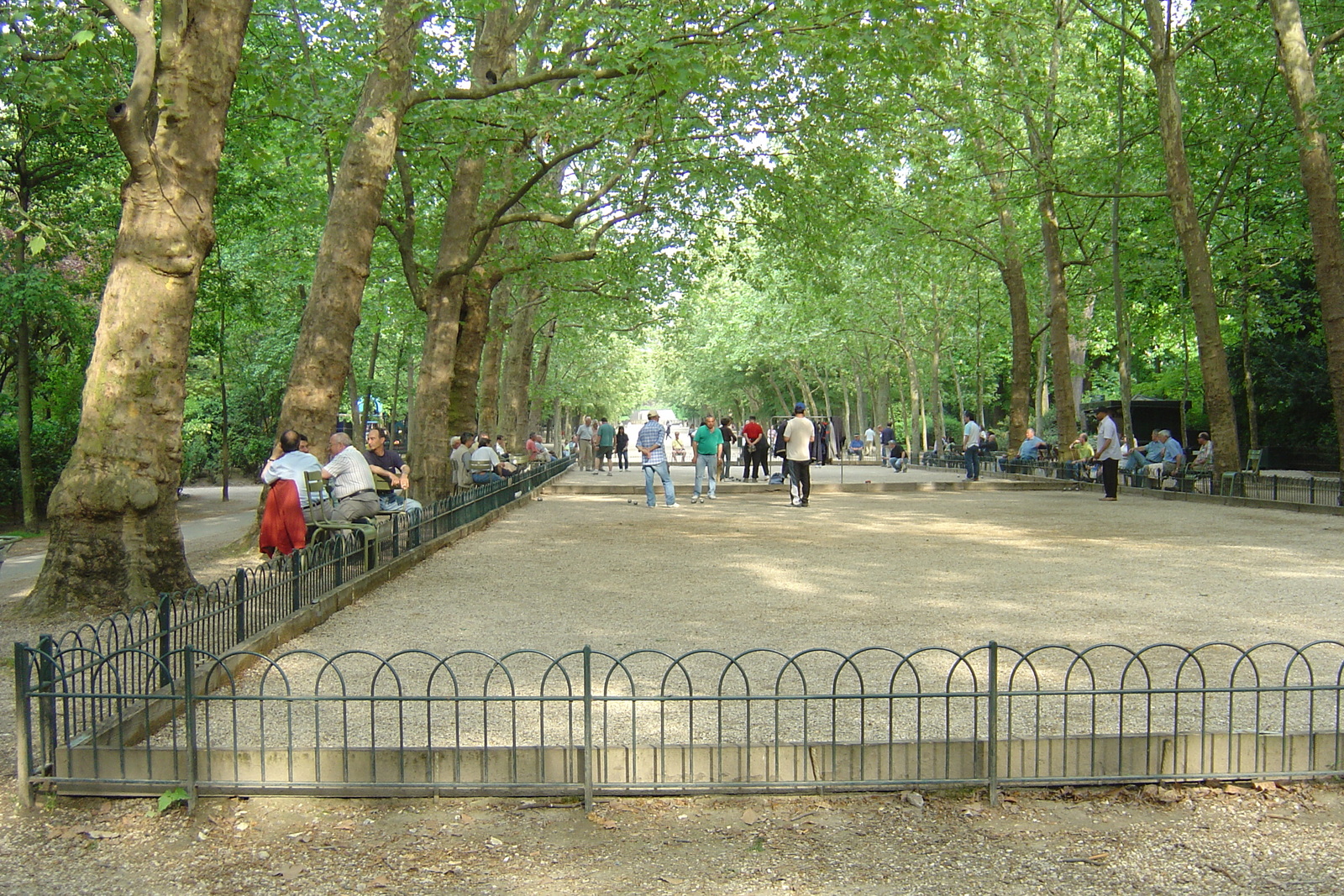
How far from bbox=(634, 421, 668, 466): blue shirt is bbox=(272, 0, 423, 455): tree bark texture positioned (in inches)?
314

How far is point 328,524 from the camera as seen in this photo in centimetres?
1055

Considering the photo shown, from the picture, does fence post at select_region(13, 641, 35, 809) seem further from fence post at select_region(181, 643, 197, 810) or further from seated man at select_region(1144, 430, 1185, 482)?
seated man at select_region(1144, 430, 1185, 482)

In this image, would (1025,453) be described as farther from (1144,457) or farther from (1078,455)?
(1144,457)

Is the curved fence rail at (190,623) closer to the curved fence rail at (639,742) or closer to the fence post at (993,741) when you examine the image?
the curved fence rail at (639,742)

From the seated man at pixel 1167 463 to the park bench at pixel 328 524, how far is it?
18.4m

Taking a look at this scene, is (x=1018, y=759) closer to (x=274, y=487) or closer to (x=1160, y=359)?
(x=274, y=487)

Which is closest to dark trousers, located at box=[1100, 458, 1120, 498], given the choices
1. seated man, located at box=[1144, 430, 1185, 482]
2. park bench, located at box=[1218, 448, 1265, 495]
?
park bench, located at box=[1218, 448, 1265, 495]

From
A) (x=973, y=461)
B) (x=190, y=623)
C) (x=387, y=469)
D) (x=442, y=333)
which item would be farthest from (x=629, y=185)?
(x=190, y=623)

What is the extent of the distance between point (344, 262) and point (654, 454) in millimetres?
9410

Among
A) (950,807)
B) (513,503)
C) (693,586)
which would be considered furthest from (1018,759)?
(513,503)

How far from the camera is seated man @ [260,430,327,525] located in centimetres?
1041

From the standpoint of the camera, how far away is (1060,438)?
95.6ft

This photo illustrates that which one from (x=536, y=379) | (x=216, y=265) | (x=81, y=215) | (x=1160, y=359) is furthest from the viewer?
(x=1160, y=359)

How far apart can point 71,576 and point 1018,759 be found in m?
7.28
